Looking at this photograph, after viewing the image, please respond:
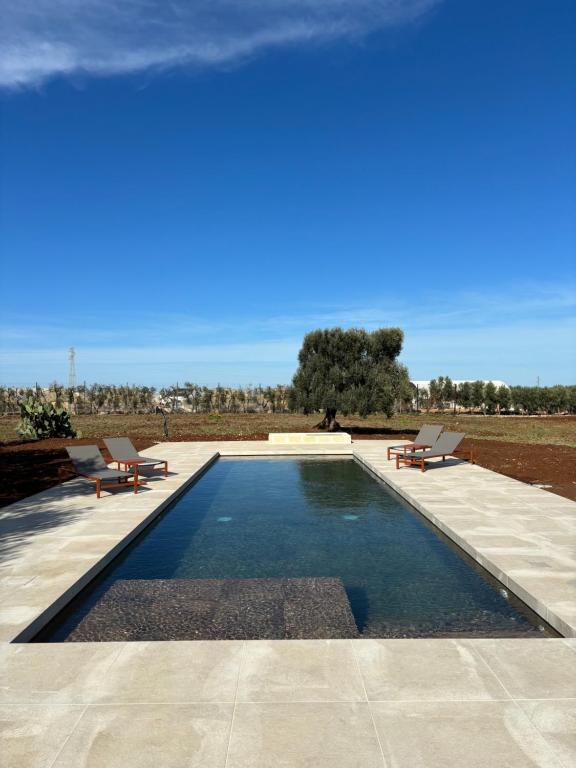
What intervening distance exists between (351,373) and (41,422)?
511 inches

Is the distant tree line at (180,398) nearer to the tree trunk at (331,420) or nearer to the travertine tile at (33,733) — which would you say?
the tree trunk at (331,420)

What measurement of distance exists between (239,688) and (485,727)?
4.64ft

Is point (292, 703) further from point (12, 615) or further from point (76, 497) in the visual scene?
point (76, 497)

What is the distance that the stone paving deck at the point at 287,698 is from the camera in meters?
2.54

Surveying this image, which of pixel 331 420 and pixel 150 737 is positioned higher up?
pixel 331 420

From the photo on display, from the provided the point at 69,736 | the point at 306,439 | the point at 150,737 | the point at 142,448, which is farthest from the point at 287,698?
the point at 306,439

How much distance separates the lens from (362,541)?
6.84 meters

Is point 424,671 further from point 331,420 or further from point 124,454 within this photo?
point 331,420

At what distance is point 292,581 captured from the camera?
5.17m

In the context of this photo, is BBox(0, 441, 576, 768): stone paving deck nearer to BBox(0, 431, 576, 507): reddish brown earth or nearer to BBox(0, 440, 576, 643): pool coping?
BBox(0, 440, 576, 643): pool coping

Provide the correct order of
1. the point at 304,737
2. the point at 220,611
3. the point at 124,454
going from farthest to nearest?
the point at 124,454 < the point at 220,611 < the point at 304,737

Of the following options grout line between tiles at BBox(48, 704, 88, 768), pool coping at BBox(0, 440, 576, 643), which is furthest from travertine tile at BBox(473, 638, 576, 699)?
grout line between tiles at BBox(48, 704, 88, 768)

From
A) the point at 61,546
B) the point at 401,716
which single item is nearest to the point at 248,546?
the point at 61,546

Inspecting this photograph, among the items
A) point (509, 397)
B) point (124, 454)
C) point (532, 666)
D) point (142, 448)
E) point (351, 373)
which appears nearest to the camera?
point (532, 666)
